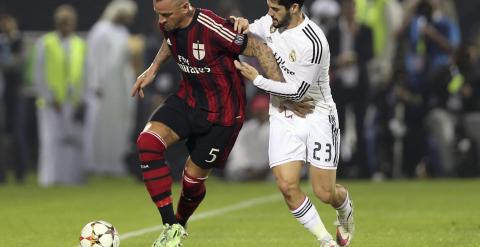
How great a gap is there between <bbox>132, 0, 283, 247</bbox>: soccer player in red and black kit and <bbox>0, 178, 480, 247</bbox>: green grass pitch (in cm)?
94

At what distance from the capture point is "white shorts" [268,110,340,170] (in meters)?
10.3

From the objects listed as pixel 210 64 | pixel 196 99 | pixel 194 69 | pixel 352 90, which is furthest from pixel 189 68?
pixel 352 90

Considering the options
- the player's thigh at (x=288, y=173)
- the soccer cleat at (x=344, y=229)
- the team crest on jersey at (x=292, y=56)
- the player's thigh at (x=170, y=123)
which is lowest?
the soccer cleat at (x=344, y=229)

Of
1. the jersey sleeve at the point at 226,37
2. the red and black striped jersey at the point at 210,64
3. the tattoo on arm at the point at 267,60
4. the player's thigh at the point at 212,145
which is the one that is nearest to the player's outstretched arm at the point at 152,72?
the red and black striped jersey at the point at 210,64

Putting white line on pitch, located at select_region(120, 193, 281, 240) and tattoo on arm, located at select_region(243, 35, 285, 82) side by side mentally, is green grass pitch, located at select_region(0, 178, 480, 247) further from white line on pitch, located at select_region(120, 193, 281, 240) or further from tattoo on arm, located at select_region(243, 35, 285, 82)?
tattoo on arm, located at select_region(243, 35, 285, 82)

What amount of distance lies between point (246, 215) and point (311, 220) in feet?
15.9

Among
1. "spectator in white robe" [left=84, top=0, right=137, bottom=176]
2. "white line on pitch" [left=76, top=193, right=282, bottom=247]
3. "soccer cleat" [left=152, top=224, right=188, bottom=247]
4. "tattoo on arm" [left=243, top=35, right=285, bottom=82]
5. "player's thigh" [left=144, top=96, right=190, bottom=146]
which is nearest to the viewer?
"soccer cleat" [left=152, top=224, right=188, bottom=247]

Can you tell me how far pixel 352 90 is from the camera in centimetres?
2062

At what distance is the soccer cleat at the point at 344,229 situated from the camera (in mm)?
10898

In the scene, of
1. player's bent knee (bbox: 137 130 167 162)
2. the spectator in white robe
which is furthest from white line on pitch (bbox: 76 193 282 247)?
the spectator in white robe

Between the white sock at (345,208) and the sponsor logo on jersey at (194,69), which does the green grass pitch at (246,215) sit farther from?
the sponsor logo on jersey at (194,69)

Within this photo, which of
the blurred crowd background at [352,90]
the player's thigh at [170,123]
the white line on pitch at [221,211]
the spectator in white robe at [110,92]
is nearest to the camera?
the player's thigh at [170,123]

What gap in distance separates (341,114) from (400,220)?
690 cm

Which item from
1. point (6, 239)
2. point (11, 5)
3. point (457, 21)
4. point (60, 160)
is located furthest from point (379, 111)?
point (6, 239)
